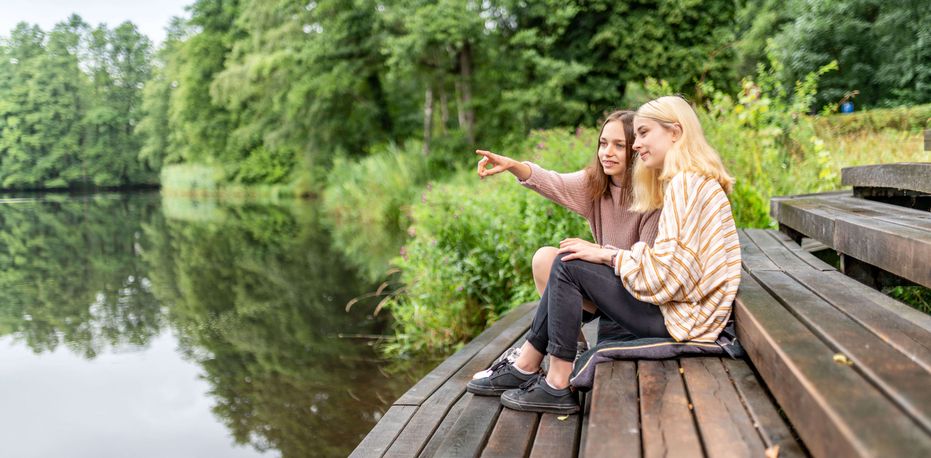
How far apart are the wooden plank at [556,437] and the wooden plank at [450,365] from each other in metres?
0.70

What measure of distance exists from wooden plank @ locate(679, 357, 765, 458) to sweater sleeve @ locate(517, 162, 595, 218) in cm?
94

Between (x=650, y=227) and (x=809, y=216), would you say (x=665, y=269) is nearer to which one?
(x=650, y=227)

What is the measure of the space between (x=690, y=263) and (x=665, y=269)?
0.28 feet

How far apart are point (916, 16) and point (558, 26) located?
8.90 meters

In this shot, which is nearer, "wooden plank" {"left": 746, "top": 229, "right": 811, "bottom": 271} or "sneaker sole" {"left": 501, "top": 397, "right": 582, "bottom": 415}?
"sneaker sole" {"left": 501, "top": 397, "right": 582, "bottom": 415}

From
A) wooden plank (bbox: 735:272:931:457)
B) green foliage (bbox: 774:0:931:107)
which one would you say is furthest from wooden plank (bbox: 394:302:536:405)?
green foliage (bbox: 774:0:931:107)

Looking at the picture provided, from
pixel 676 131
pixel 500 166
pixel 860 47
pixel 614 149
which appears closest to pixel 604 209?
pixel 614 149

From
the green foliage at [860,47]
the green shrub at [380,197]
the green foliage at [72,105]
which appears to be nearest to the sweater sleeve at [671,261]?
the green shrub at [380,197]

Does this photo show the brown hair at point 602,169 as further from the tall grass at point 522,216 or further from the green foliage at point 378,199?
the green foliage at point 378,199

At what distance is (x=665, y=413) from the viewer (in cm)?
201

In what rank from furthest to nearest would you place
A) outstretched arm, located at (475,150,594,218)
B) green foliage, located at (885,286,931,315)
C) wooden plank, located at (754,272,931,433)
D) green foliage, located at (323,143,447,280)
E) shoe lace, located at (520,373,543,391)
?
green foliage, located at (323,143,447,280)
green foliage, located at (885,286,931,315)
outstretched arm, located at (475,150,594,218)
shoe lace, located at (520,373,543,391)
wooden plank, located at (754,272,931,433)

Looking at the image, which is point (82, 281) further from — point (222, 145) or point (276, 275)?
point (222, 145)

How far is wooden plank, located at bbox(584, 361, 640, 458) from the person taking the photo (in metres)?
1.81

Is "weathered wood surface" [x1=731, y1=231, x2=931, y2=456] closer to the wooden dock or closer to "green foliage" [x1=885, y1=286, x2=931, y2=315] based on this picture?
the wooden dock
